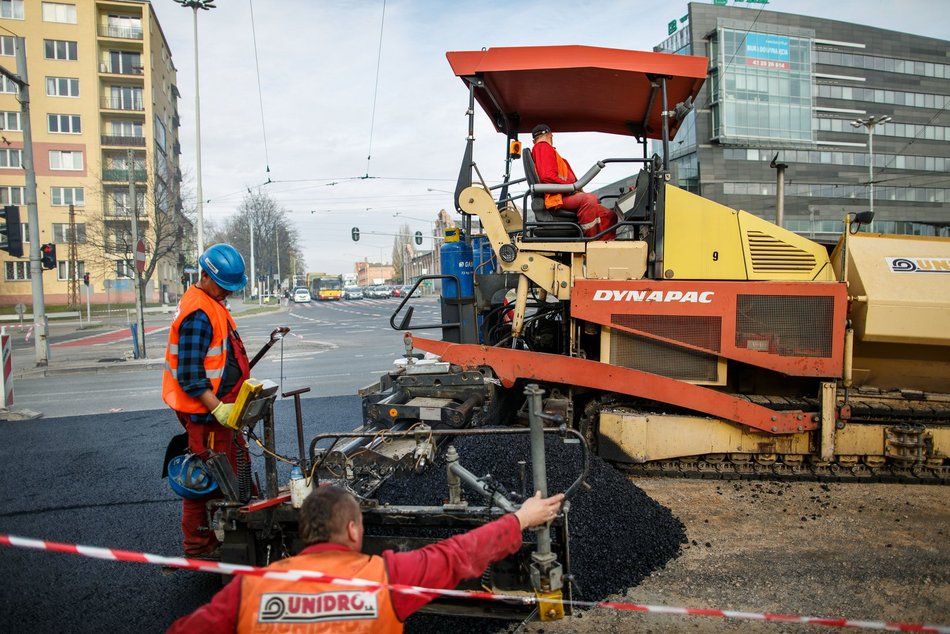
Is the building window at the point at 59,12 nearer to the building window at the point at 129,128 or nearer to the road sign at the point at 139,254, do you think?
the building window at the point at 129,128

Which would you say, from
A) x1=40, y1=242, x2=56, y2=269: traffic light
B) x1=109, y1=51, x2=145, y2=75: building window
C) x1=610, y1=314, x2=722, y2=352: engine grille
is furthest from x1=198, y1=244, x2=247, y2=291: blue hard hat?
x1=109, y1=51, x2=145, y2=75: building window

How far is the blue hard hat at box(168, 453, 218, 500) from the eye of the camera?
3469 mm

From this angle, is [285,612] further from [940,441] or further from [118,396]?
[118,396]

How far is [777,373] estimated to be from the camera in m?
5.36

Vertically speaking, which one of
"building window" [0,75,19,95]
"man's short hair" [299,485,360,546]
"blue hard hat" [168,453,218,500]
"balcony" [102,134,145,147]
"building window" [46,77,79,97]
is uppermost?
"building window" [46,77,79,97]

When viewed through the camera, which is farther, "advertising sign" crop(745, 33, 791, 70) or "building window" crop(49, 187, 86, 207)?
"advertising sign" crop(745, 33, 791, 70)

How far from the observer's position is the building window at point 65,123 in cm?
4406

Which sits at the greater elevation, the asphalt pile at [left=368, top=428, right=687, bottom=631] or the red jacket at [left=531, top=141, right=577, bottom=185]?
the red jacket at [left=531, top=141, right=577, bottom=185]

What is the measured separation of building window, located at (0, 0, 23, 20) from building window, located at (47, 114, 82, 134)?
655cm

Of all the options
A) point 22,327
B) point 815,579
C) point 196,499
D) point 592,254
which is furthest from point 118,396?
point 22,327

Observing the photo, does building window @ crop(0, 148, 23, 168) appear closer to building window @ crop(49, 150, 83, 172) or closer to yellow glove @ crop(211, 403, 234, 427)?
building window @ crop(49, 150, 83, 172)

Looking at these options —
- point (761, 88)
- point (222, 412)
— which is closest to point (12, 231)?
point (222, 412)

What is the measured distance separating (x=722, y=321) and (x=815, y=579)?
1965 millimetres

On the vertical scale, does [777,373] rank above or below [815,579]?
above
